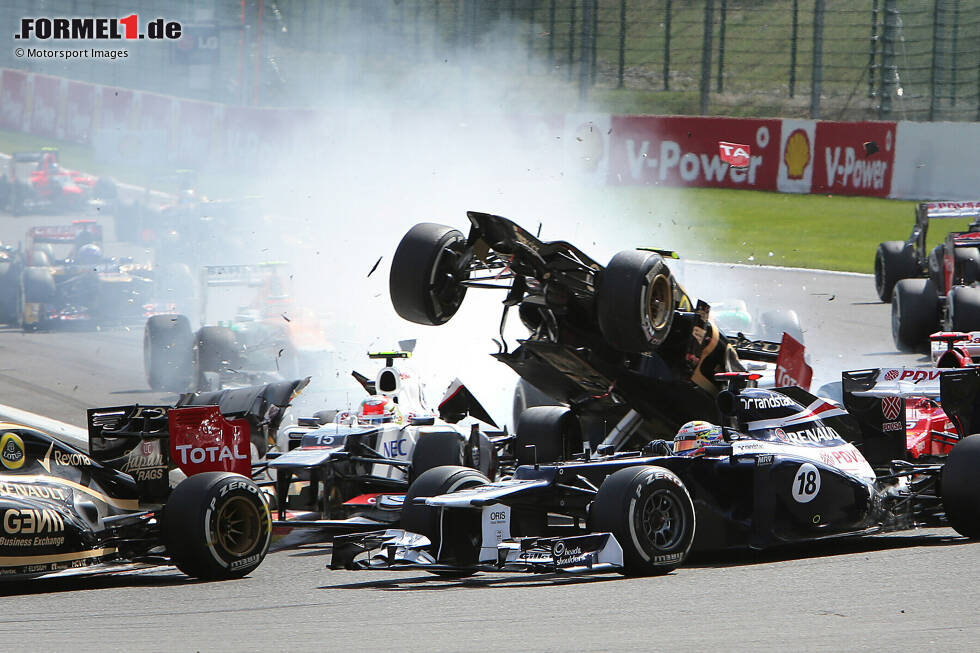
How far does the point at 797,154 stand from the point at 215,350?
63.4 feet

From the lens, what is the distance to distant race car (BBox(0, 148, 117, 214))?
32594 mm

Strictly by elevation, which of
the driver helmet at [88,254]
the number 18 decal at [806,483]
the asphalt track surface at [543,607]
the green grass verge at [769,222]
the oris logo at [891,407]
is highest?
the green grass verge at [769,222]

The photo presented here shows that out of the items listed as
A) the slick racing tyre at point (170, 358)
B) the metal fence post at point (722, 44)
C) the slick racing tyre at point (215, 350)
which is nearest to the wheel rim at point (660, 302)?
the slick racing tyre at point (215, 350)

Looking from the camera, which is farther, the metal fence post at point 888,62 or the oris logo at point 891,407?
the metal fence post at point 888,62

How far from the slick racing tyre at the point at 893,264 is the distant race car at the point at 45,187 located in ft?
58.1

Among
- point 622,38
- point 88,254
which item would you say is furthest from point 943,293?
point 622,38

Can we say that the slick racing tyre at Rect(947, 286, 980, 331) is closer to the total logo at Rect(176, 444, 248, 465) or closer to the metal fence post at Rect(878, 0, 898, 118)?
the total logo at Rect(176, 444, 248, 465)

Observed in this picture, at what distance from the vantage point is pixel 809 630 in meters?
6.26

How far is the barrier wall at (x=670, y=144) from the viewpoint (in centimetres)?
3083

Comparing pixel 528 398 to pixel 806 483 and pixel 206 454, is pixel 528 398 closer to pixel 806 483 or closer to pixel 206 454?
pixel 206 454

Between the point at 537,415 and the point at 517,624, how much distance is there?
15.9 feet

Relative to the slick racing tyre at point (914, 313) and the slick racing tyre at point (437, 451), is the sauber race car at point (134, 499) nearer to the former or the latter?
the slick racing tyre at point (437, 451)

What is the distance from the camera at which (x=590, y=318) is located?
9742 millimetres

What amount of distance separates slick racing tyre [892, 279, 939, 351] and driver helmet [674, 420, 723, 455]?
10.7 metres
